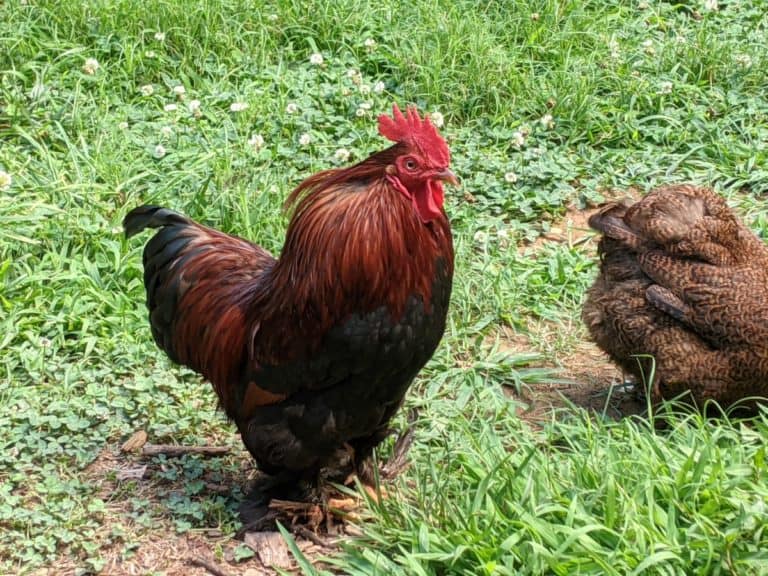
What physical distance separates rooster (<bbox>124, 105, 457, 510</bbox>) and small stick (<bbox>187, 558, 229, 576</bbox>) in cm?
41

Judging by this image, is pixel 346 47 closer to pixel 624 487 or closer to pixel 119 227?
pixel 119 227

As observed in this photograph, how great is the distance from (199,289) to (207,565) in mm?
1038

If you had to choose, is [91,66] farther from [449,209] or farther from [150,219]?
[150,219]

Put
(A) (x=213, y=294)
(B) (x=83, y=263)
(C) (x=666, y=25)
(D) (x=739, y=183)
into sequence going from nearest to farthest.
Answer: (A) (x=213, y=294) < (B) (x=83, y=263) < (D) (x=739, y=183) < (C) (x=666, y=25)

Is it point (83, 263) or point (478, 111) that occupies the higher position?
point (478, 111)

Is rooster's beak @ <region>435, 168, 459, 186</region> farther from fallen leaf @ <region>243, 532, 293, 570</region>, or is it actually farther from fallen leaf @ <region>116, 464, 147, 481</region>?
fallen leaf @ <region>116, 464, 147, 481</region>

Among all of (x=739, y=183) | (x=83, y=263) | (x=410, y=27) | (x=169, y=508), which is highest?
(x=410, y=27)

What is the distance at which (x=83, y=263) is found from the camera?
5.35m

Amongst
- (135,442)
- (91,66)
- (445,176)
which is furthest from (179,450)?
(91,66)

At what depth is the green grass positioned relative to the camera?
357 cm

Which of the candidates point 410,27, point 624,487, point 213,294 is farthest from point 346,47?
point 624,487

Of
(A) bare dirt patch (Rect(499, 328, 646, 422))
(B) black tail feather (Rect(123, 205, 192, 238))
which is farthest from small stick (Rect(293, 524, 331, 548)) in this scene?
(B) black tail feather (Rect(123, 205, 192, 238))

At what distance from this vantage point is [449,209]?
6035mm

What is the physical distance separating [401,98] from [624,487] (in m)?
3.76
